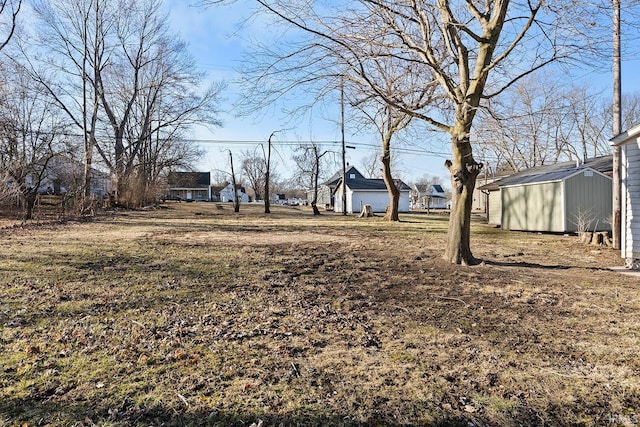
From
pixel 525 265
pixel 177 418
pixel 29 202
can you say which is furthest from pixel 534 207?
pixel 29 202

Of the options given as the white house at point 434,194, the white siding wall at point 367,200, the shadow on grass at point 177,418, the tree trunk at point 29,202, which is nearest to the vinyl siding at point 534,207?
the shadow on grass at point 177,418

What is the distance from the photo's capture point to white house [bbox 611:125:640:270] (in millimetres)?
7332

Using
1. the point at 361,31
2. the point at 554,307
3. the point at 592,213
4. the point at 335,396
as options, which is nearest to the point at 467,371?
the point at 335,396

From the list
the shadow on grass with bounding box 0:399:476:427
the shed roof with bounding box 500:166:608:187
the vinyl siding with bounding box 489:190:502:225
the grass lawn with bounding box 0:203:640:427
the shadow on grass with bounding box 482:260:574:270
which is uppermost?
the shed roof with bounding box 500:166:608:187

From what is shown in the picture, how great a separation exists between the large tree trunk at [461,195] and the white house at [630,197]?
9.62 ft

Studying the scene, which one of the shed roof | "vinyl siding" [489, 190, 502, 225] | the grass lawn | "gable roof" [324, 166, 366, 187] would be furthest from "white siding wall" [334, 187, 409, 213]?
the grass lawn

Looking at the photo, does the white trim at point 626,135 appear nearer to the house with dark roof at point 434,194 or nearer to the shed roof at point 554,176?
the shed roof at point 554,176

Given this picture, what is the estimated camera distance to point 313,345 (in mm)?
3432

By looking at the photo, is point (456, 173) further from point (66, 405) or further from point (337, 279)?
point (66, 405)

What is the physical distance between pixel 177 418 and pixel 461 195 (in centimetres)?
629

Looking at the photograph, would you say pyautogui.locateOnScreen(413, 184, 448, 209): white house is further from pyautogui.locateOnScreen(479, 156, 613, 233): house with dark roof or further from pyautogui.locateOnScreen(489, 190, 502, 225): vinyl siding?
pyautogui.locateOnScreen(479, 156, 613, 233): house with dark roof

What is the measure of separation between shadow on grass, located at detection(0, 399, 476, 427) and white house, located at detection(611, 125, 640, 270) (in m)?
7.20

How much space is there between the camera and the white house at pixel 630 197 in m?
7.33

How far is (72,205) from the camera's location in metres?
18.7
